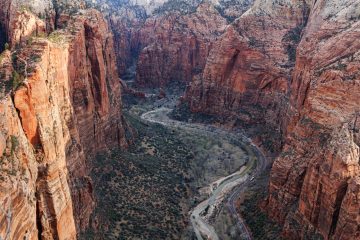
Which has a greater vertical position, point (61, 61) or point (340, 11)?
point (340, 11)

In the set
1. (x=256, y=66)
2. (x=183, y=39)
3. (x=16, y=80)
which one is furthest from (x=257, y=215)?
(x=183, y=39)

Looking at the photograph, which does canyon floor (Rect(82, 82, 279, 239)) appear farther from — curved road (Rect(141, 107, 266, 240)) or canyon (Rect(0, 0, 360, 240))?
canyon (Rect(0, 0, 360, 240))

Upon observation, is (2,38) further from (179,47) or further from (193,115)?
(179,47)

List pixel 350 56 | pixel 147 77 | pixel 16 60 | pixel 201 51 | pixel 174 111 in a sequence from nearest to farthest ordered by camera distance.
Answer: pixel 16 60
pixel 350 56
pixel 174 111
pixel 201 51
pixel 147 77

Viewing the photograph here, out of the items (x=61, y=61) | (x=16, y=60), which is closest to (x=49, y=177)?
(x=16, y=60)

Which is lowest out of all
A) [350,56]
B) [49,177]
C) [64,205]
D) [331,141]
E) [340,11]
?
[64,205]

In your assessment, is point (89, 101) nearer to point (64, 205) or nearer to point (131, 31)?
point (64, 205)
